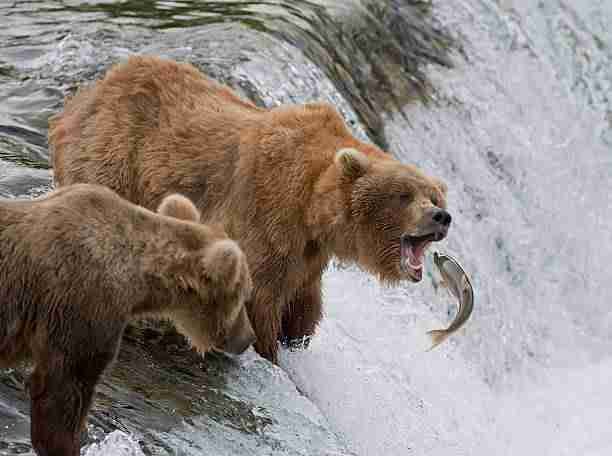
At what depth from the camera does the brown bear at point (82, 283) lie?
515cm

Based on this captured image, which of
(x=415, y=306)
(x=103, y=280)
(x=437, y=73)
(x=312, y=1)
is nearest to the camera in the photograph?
(x=103, y=280)

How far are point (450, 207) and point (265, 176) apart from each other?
5.26 meters

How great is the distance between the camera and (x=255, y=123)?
7.45m

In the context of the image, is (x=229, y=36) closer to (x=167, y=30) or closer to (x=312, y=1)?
(x=167, y=30)

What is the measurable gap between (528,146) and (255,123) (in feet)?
24.3

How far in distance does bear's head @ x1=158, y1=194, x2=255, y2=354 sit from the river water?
62cm

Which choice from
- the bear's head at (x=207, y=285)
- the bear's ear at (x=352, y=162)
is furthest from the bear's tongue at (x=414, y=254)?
the bear's head at (x=207, y=285)

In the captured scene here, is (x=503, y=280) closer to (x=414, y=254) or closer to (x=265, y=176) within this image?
(x=414, y=254)

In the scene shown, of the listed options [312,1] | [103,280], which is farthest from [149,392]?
[312,1]

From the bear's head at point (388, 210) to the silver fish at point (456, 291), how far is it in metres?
0.35

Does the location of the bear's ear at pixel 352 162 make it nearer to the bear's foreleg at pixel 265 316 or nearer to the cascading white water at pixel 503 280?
the bear's foreleg at pixel 265 316

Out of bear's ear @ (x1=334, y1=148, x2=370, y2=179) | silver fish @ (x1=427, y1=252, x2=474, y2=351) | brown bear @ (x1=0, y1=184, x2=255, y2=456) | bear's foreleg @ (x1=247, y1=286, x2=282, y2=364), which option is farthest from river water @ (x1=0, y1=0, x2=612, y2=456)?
bear's ear @ (x1=334, y1=148, x2=370, y2=179)

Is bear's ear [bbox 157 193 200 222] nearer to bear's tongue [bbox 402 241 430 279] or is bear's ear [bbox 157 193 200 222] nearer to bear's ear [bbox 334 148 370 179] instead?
bear's ear [bbox 334 148 370 179]

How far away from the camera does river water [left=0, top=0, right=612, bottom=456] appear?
22.1 feet
